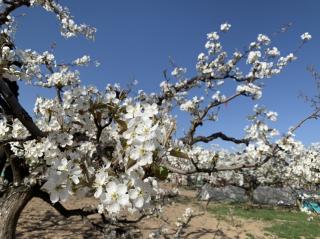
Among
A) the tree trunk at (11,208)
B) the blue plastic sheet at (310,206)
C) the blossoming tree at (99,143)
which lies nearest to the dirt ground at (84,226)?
the blue plastic sheet at (310,206)

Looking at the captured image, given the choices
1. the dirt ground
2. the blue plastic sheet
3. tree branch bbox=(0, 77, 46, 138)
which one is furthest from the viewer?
the dirt ground

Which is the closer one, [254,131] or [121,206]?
[121,206]

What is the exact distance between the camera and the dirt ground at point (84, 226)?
967 cm

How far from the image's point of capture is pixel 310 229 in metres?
14.6

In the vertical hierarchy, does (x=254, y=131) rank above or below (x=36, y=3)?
below

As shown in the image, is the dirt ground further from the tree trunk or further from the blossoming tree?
the blossoming tree

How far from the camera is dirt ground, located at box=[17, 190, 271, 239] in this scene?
31.7ft

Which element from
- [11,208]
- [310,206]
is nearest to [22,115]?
[11,208]

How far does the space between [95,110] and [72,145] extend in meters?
0.24

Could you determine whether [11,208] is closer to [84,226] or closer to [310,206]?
[310,206]

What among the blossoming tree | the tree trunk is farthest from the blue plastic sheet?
the tree trunk

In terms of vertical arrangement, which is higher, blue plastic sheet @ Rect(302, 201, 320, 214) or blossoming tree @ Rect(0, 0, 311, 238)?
blossoming tree @ Rect(0, 0, 311, 238)

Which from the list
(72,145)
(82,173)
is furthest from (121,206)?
(72,145)

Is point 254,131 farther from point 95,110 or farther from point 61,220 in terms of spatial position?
point 61,220
